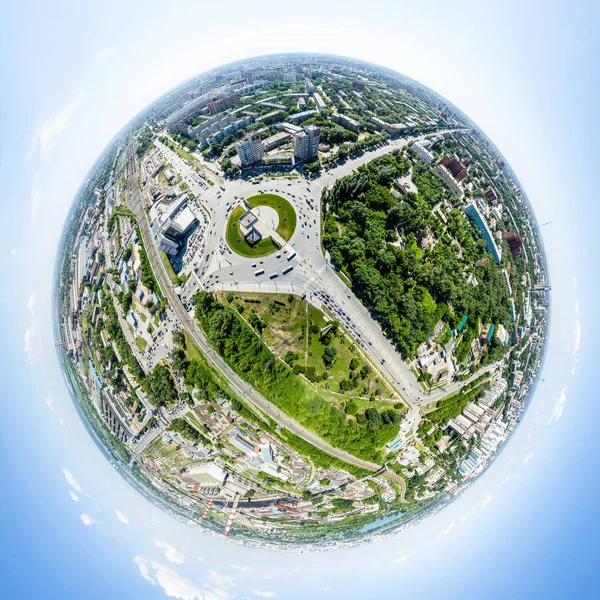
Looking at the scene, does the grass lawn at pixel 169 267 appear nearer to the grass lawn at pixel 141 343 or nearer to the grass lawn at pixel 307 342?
the grass lawn at pixel 307 342

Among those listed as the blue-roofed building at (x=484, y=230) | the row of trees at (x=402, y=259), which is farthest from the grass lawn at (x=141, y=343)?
the blue-roofed building at (x=484, y=230)

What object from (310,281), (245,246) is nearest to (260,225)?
(245,246)

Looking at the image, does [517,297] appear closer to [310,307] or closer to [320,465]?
[310,307]

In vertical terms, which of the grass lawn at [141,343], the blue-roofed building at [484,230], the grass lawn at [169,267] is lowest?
the blue-roofed building at [484,230]

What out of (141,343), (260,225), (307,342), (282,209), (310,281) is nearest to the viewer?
(307,342)

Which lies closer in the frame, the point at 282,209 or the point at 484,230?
the point at 282,209

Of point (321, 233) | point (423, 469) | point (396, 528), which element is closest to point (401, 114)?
point (321, 233)

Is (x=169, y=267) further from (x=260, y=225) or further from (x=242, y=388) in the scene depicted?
(x=242, y=388)
